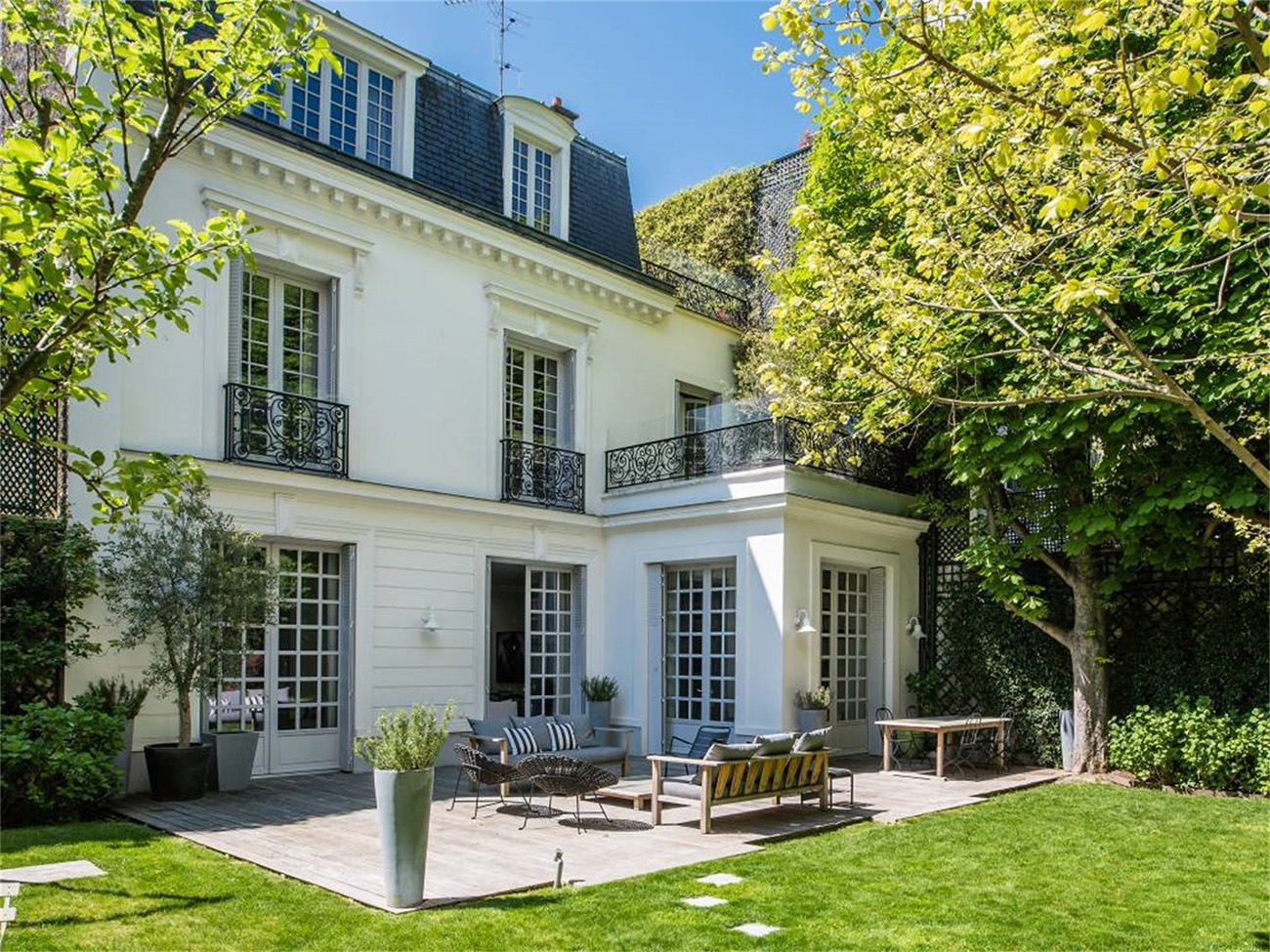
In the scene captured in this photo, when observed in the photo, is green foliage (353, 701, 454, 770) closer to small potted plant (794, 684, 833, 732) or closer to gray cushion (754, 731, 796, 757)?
gray cushion (754, 731, 796, 757)

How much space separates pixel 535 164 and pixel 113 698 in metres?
8.97

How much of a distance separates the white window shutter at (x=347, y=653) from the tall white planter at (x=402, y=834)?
18.6 feet

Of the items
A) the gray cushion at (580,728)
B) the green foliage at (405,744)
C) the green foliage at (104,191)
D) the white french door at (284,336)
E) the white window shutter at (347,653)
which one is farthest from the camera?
the white window shutter at (347,653)

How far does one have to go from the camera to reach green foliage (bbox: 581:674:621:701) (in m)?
13.6

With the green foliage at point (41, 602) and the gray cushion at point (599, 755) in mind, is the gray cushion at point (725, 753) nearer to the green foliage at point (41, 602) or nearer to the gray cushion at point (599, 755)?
the gray cushion at point (599, 755)

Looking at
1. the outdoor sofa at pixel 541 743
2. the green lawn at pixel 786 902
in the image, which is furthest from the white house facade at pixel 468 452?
the green lawn at pixel 786 902

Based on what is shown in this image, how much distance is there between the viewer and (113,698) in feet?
30.3

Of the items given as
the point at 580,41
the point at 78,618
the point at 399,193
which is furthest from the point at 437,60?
the point at 78,618

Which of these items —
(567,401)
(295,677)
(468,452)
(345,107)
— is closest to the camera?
(295,677)

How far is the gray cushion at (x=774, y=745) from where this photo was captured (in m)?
8.94

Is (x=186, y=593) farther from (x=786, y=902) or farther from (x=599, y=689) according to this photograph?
(x=786, y=902)

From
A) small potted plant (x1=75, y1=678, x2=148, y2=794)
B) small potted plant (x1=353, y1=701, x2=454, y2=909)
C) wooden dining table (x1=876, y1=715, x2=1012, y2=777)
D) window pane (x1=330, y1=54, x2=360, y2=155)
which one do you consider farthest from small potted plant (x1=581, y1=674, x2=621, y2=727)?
small potted plant (x1=353, y1=701, x2=454, y2=909)

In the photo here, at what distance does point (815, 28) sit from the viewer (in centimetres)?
555

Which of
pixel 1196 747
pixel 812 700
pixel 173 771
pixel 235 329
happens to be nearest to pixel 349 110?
pixel 235 329
